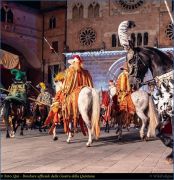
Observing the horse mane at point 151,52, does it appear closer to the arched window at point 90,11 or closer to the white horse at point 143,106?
the white horse at point 143,106

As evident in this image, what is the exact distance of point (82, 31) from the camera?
37125 millimetres

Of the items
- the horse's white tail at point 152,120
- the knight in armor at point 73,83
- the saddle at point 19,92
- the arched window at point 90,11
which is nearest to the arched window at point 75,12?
the arched window at point 90,11

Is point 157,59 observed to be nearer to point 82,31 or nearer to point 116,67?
point 116,67

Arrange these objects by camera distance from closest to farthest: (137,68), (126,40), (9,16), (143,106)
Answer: (137,68) → (126,40) → (143,106) → (9,16)

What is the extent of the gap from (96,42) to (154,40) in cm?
517

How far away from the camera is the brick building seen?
34594 mm

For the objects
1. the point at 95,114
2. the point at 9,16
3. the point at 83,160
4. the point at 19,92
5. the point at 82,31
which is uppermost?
the point at 9,16

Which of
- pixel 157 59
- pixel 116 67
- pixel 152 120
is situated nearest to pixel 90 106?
pixel 152 120

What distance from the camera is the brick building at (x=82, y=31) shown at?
113 feet

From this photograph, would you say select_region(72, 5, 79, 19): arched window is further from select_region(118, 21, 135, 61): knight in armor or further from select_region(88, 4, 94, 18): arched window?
select_region(118, 21, 135, 61): knight in armor

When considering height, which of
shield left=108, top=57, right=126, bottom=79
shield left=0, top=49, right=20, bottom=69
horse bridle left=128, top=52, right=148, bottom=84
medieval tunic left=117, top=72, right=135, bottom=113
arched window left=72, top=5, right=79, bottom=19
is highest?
arched window left=72, top=5, right=79, bottom=19

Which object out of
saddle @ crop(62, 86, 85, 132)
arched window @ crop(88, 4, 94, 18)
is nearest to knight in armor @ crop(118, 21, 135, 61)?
saddle @ crop(62, 86, 85, 132)

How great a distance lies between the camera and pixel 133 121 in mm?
12586

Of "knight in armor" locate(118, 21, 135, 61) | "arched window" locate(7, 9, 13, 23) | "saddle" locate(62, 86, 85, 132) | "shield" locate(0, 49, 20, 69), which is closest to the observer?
"knight in armor" locate(118, 21, 135, 61)
